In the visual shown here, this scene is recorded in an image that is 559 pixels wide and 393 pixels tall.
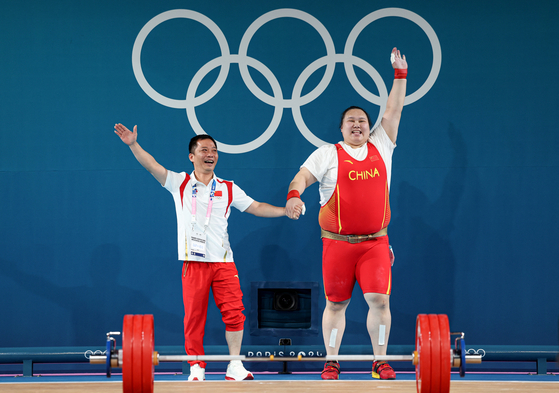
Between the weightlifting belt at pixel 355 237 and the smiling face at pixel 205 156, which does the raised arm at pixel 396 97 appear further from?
the smiling face at pixel 205 156

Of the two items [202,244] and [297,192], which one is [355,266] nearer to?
[297,192]

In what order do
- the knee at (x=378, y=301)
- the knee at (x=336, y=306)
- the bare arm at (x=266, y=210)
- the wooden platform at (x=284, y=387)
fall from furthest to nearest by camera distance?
1. the bare arm at (x=266, y=210)
2. the knee at (x=336, y=306)
3. the knee at (x=378, y=301)
4. the wooden platform at (x=284, y=387)

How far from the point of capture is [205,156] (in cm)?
325

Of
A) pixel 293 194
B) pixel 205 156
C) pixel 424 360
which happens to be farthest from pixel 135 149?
pixel 424 360

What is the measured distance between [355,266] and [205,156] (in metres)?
1.21

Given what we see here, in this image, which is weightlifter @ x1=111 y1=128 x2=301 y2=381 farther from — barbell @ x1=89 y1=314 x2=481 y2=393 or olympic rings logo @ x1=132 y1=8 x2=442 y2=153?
barbell @ x1=89 y1=314 x2=481 y2=393

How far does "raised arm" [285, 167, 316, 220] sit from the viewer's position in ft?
9.00

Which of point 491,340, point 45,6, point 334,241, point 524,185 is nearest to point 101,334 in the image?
point 334,241

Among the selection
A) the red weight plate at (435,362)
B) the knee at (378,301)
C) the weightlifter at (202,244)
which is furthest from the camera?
the weightlifter at (202,244)

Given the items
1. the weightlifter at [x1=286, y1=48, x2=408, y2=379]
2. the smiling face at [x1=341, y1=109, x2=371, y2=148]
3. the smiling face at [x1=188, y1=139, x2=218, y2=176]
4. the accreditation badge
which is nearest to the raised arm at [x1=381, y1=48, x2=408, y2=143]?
the weightlifter at [x1=286, y1=48, x2=408, y2=379]

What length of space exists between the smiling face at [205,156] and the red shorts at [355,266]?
94cm

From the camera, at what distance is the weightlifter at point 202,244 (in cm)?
315

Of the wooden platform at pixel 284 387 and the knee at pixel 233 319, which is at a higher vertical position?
the knee at pixel 233 319

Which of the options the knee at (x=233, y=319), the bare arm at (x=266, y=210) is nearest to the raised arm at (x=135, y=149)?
the bare arm at (x=266, y=210)
